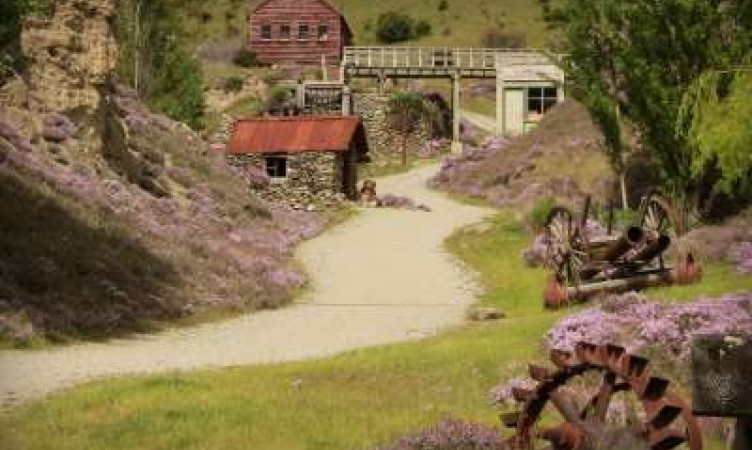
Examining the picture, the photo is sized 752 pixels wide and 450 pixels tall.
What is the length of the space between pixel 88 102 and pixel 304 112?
42.2 m

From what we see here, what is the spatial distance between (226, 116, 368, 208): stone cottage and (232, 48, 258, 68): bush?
41.9 meters

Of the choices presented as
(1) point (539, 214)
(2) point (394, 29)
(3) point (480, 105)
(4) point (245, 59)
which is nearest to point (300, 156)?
(1) point (539, 214)

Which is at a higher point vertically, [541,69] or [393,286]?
[541,69]

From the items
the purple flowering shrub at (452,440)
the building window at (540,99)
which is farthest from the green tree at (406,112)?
the purple flowering shrub at (452,440)

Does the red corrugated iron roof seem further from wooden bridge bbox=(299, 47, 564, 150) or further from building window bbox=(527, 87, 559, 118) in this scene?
building window bbox=(527, 87, 559, 118)

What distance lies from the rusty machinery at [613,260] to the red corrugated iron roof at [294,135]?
27.4 metres

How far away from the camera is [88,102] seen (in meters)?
32.4

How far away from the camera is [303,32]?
9588cm

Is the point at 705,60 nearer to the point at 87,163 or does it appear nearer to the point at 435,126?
the point at 87,163

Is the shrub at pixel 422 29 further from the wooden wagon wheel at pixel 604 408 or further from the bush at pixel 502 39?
the wooden wagon wheel at pixel 604 408

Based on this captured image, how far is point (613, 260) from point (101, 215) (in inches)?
522

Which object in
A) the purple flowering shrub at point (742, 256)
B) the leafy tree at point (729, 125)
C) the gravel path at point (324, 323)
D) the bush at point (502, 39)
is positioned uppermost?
the bush at point (502, 39)

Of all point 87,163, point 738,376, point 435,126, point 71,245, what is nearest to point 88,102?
point 87,163

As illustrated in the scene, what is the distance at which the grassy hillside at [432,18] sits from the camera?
109 metres
